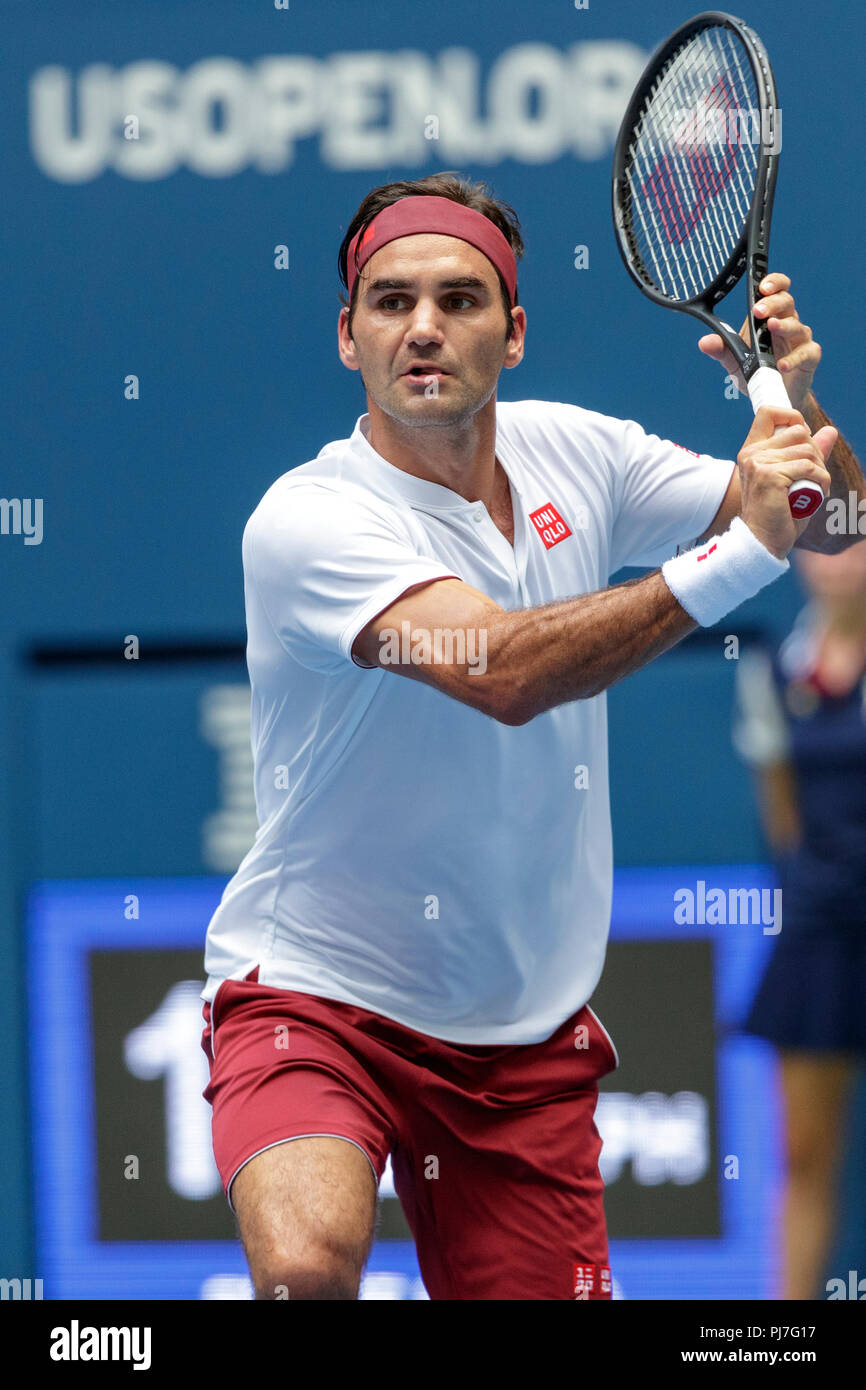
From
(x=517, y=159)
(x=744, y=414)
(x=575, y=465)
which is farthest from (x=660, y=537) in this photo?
(x=517, y=159)


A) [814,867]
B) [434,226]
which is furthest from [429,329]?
[814,867]

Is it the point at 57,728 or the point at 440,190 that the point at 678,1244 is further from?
the point at 440,190

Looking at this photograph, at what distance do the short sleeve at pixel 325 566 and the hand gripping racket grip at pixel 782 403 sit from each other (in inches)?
16.8

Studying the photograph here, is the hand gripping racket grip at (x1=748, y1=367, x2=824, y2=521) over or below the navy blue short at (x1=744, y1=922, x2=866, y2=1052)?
over

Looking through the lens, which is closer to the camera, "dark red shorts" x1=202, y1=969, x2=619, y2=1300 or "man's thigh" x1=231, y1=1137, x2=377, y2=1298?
"man's thigh" x1=231, y1=1137, x2=377, y2=1298

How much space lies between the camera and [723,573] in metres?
2.06

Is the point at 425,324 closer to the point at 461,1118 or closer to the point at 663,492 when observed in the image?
the point at 663,492

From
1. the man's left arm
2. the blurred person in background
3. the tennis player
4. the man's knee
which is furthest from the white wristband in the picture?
the blurred person in background

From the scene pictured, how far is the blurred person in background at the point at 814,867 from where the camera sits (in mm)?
3412

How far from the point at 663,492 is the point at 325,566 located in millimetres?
614

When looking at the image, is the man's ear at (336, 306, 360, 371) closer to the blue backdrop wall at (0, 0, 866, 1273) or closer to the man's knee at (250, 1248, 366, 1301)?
the blue backdrop wall at (0, 0, 866, 1273)

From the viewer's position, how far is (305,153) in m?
3.53

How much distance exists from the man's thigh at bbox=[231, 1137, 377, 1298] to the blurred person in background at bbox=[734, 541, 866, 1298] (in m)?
1.44

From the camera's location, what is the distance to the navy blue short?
134 inches
